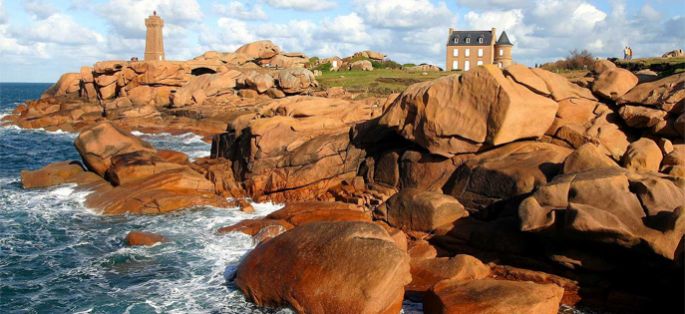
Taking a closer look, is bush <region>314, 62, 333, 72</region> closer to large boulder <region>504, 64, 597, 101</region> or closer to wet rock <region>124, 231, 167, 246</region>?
large boulder <region>504, 64, 597, 101</region>

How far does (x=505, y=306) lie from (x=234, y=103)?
46.0m

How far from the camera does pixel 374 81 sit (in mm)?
63906

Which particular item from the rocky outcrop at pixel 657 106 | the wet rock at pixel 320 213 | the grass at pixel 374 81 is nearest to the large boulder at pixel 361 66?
the grass at pixel 374 81

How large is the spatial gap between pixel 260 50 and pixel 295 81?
33.7 metres

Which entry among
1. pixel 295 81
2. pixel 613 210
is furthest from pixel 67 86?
pixel 613 210

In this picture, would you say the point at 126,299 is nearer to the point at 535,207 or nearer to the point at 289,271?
the point at 289,271

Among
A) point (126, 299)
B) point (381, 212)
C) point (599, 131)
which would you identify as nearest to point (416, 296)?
point (381, 212)

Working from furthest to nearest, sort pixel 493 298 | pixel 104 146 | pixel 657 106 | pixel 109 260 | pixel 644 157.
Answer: pixel 104 146 → pixel 657 106 → pixel 109 260 → pixel 644 157 → pixel 493 298

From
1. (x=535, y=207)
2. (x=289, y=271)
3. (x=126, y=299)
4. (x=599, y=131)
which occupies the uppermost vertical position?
(x=599, y=131)

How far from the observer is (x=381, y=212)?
19531 mm

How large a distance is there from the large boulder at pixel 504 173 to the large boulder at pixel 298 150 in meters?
6.23

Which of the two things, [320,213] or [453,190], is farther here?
[320,213]

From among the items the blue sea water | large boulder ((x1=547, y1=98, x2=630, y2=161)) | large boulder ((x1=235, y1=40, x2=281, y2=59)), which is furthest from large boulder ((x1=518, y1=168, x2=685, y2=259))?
large boulder ((x1=235, y1=40, x2=281, y2=59))

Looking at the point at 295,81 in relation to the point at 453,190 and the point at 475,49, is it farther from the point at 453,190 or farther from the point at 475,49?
the point at 453,190
